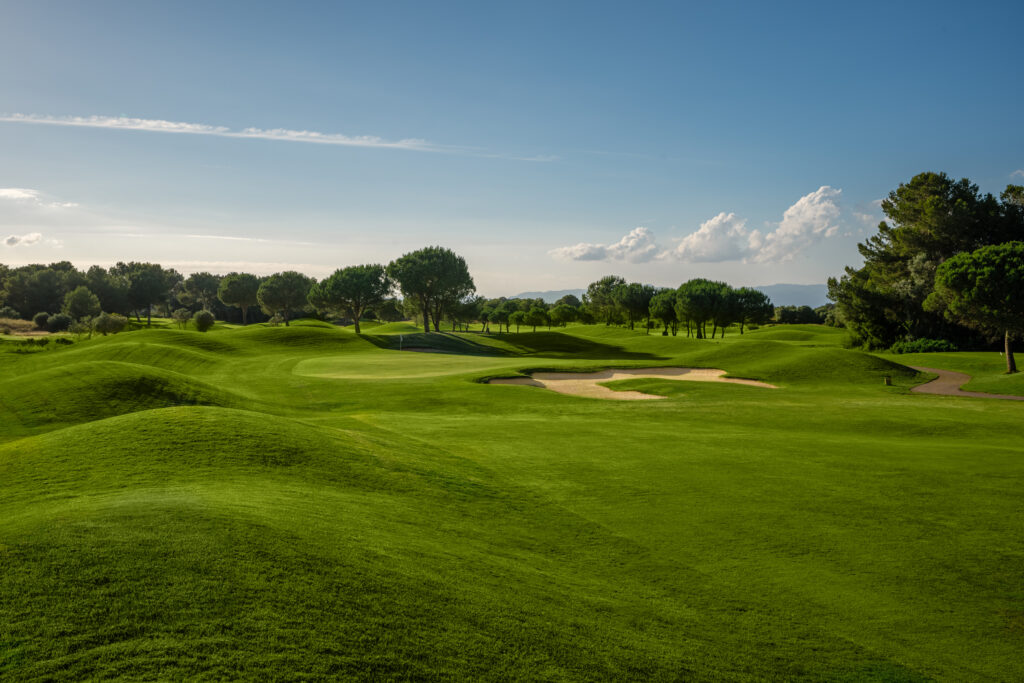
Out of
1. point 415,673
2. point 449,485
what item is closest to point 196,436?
point 449,485

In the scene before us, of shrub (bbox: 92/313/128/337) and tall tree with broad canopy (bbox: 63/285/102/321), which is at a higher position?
tall tree with broad canopy (bbox: 63/285/102/321)

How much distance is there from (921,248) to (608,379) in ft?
203

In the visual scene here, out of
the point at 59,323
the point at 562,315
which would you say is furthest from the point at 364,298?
the point at 562,315

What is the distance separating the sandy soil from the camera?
3606cm

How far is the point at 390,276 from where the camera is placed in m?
102

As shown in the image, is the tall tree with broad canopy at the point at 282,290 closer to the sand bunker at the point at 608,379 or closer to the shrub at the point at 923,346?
the sand bunker at the point at 608,379

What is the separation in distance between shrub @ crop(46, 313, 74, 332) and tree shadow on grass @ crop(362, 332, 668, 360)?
55.7 m

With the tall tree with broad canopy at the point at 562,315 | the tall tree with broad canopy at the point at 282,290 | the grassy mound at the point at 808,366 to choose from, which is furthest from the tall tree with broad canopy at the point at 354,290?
the grassy mound at the point at 808,366

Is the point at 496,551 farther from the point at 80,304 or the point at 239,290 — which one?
the point at 239,290

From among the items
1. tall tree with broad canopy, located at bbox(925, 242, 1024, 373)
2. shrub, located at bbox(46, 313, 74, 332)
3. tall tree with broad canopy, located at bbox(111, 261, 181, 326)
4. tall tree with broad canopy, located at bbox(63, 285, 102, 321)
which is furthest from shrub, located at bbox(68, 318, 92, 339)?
tall tree with broad canopy, located at bbox(925, 242, 1024, 373)

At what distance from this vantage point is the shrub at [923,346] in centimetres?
6700

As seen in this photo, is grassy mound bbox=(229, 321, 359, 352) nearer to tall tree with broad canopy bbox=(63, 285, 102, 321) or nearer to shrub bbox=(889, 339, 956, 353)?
tall tree with broad canopy bbox=(63, 285, 102, 321)

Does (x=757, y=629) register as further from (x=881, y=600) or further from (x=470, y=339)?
(x=470, y=339)

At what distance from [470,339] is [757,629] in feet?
263
